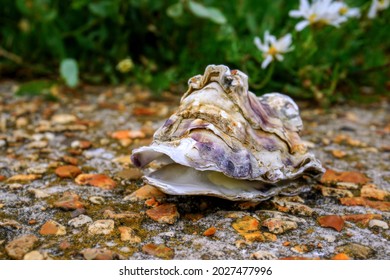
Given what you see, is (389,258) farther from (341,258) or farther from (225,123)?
(225,123)

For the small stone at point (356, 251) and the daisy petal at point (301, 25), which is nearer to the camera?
the small stone at point (356, 251)

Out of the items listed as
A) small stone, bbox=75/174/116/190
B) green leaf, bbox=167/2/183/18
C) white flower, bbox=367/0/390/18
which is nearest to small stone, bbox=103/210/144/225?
small stone, bbox=75/174/116/190

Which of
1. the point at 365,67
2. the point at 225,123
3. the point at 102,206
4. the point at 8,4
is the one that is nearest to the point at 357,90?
the point at 365,67

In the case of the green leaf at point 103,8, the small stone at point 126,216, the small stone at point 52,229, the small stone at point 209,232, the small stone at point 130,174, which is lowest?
the small stone at point 52,229

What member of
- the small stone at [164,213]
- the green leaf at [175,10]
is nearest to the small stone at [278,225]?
the small stone at [164,213]

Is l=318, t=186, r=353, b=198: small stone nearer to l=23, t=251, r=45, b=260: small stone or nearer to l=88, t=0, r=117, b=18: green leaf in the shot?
l=23, t=251, r=45, b=260: small stone

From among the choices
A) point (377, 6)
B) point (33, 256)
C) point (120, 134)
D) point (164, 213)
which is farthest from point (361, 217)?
point (377, 6)

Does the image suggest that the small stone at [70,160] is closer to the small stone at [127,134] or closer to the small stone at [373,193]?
the small stone at [127,134]
